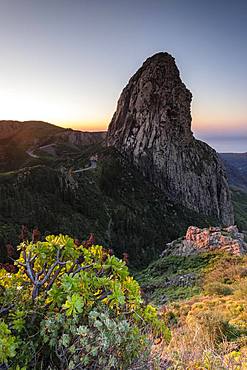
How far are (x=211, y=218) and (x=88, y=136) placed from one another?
3453 inches

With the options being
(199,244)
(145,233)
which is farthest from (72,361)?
(145,233)

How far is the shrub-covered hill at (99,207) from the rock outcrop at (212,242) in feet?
71.0

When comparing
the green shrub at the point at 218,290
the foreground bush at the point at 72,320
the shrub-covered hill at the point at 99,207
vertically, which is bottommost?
the shrub-covered hill at the point at 99,207

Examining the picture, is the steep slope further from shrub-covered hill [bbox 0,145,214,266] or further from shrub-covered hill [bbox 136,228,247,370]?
shrub-covered hill [bbox 136,228,247,370]

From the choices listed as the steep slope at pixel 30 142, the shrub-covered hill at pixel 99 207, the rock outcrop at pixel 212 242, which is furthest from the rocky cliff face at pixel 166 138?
the rock outcrop at pixel 212 242

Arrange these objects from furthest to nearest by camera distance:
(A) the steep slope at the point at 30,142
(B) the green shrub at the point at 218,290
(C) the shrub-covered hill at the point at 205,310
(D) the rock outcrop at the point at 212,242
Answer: (A) the steep slope at the point at 30,142
(D) the rock outcrop at the point at 212,242
(B) the green shrub at the point at 218,290
(C) the shrub-covered hill at the point at 205,310

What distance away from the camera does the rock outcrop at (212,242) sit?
28.0 meters

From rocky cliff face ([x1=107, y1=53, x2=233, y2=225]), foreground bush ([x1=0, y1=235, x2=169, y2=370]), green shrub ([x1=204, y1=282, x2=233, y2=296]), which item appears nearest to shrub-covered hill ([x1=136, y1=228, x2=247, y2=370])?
green shrub ([x1=204, y1=282, x2=233, y2=296])

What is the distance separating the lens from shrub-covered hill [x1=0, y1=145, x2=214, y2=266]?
169 feet

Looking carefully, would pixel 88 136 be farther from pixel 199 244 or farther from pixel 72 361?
pixel 72 361

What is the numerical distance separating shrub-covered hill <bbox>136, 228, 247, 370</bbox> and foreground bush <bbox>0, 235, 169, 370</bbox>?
90 cm

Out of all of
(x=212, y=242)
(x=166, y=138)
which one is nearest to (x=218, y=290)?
(x=212, y=242)

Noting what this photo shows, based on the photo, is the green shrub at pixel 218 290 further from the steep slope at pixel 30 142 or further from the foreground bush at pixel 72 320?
the steep slope at pixel 30 142

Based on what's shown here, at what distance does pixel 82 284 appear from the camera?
312 centimetres
